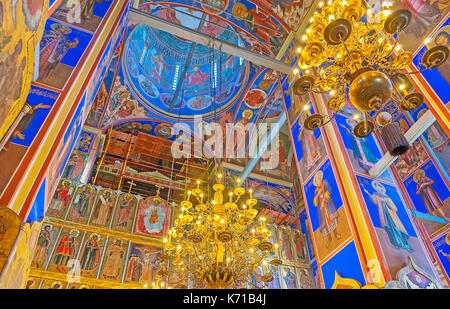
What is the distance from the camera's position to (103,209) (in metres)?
9.07

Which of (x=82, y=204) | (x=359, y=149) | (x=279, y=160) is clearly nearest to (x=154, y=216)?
(x=82, y=204)

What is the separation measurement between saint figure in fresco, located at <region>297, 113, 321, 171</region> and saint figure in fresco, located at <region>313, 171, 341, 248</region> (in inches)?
17.9

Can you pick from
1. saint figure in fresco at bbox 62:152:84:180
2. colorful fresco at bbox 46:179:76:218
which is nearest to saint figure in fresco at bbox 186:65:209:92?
saint figure in fresco at bbox 62:152:84:180

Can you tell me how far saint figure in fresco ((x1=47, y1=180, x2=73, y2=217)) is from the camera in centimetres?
830

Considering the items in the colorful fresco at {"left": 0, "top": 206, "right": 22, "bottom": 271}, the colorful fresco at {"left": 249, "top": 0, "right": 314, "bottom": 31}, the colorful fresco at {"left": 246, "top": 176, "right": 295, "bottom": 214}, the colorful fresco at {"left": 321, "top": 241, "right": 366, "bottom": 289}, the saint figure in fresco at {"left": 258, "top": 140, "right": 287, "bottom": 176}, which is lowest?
the colorful fresco at {"left": 0, "top": 206, "right": 22, "bottom": 271}

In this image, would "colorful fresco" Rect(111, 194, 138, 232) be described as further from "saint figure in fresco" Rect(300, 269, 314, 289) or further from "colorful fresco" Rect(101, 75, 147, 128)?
"saint figure in fresco" Rect(300, 269, 314, 289)

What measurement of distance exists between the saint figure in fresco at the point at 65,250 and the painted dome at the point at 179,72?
6.19 meters

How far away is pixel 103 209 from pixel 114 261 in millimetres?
1729

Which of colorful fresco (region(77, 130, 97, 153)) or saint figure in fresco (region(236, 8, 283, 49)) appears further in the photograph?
colorful fresco (region(77, 130, 97, 153))

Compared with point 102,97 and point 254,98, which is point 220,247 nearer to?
point 254,98

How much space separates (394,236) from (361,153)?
79.0 inches
